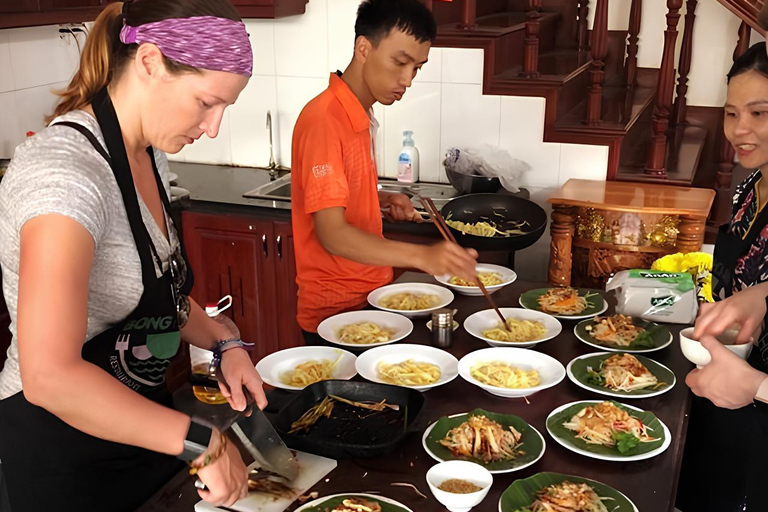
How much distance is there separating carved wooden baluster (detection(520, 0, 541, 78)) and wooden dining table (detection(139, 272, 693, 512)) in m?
1.81

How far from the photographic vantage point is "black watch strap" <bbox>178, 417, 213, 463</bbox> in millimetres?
1245

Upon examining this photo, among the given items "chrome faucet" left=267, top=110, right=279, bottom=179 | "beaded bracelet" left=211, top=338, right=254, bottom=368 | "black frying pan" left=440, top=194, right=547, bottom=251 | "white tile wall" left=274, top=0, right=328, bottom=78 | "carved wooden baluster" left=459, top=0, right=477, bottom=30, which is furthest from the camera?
"chrome faucet" left=267, top=110, right=279, bottom=179

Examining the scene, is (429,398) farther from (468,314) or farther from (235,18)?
(235,18)

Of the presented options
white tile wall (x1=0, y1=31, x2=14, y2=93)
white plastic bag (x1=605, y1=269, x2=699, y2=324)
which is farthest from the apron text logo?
white tile wall (x1=0, y1=31, x2=14, y2=93)

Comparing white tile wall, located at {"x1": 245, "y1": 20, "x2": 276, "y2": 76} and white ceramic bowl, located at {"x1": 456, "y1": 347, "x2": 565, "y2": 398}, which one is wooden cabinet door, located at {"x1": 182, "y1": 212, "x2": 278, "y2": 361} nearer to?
white tile wall, located at {"x1": 245, "y1": 20, "x2": 276, "y2": 76}

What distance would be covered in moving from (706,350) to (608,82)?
A: 314 centimetres

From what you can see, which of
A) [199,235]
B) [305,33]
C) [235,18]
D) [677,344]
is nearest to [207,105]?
[235,18]

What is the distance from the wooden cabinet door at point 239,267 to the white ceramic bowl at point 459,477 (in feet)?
7.23

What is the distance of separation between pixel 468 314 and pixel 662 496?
37.6 inches

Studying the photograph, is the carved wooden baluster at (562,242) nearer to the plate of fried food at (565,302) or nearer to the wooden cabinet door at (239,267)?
the plate of fried food at (565,302)

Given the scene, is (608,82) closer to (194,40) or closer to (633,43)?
(633,43)

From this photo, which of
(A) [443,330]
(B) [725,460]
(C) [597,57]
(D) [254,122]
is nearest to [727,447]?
(B) [725,460]

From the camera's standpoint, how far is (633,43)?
4.41m

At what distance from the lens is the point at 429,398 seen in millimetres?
1825
